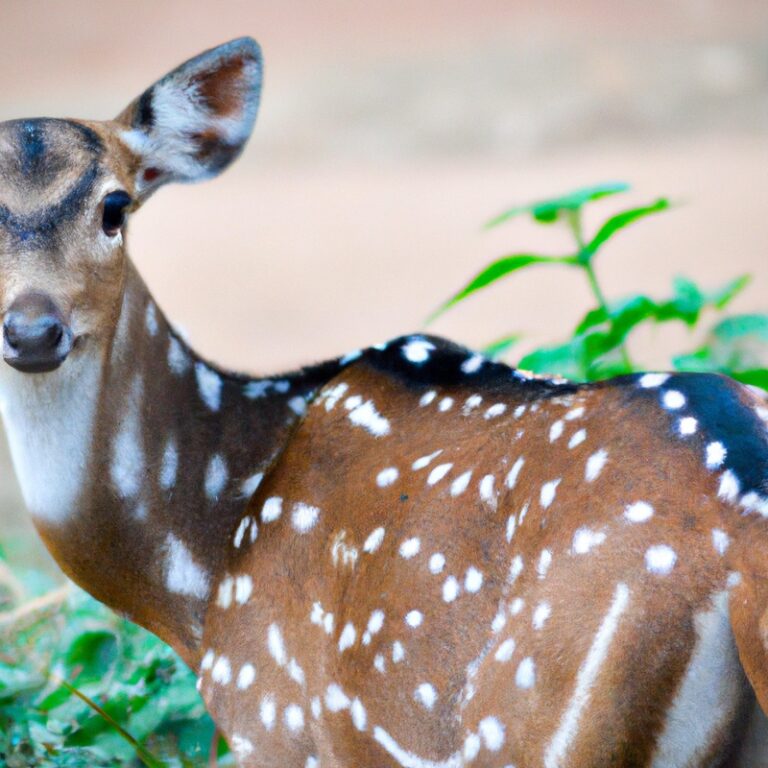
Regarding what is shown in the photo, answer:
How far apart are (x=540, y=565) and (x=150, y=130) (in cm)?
147

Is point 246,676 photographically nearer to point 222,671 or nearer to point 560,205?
point 222,671

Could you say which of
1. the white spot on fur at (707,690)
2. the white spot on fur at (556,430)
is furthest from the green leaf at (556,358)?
the white spot on fur at (707,690)

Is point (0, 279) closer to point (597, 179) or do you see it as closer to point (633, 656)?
point (633, 656)

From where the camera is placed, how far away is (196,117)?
311 centimetres

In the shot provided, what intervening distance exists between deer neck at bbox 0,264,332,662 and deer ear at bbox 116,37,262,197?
0.33 meters

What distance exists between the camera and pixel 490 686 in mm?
2180

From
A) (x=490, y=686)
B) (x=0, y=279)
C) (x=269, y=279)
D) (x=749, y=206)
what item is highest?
(x=0, y=279)

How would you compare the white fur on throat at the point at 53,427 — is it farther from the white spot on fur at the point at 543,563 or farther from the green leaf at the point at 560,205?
the green leaf at the point at 560,205

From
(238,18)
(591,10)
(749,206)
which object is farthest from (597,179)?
(238,18)

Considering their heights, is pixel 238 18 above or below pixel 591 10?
above

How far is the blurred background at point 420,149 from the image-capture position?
39.4ft

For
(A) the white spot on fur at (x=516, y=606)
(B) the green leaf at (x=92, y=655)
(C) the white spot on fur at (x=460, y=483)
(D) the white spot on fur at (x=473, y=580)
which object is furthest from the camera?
(B) the green leaf at (x=92, y=655)

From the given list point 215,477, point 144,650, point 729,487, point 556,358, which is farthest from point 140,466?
point 729,487

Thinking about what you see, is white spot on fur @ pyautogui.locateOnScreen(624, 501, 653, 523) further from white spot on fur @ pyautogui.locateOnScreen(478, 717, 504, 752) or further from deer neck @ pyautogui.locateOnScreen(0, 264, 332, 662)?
deer neck @ pyautogui.locateOnScreen(0, 264, 332, 662)
